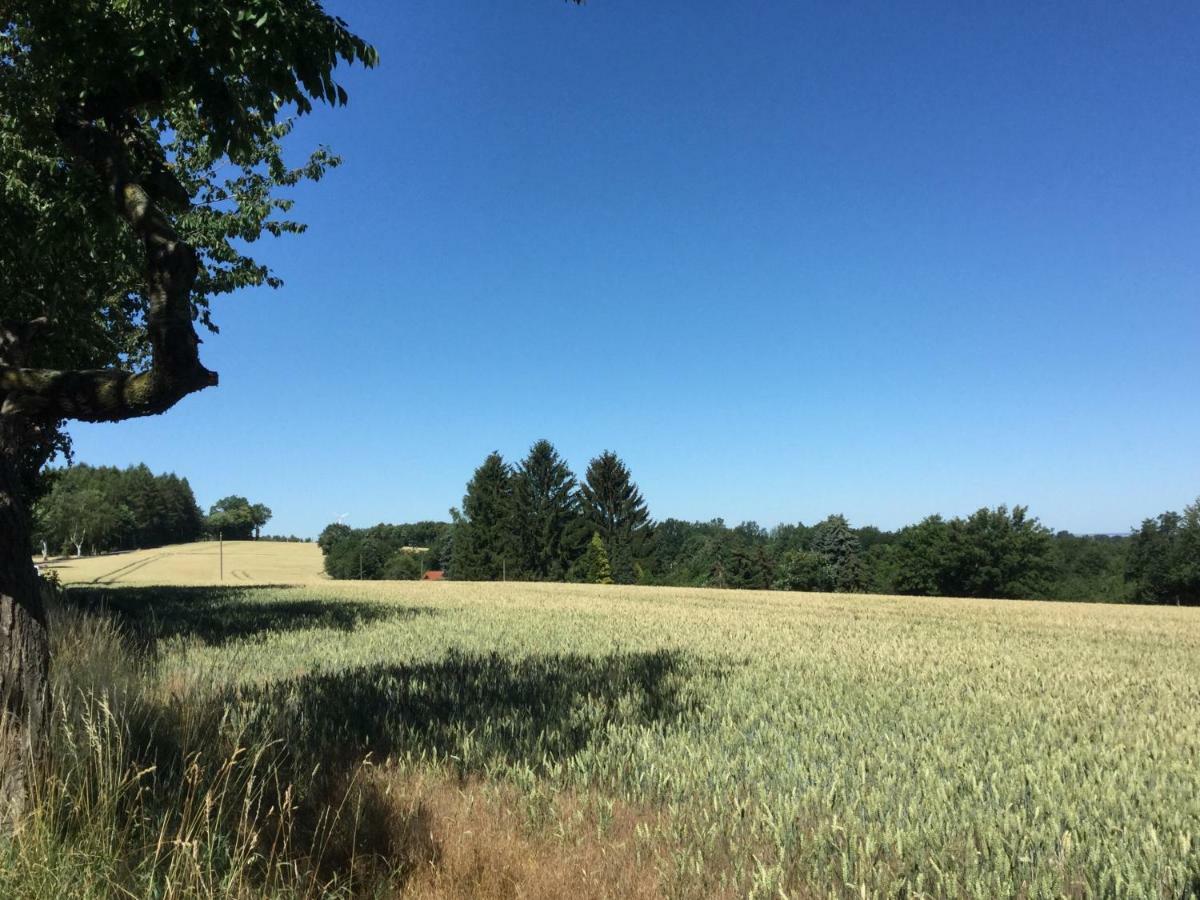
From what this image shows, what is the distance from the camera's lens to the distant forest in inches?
2675

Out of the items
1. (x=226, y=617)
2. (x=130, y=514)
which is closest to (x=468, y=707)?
(x=226, y=617)

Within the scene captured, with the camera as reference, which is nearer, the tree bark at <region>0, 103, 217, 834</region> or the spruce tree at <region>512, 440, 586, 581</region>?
the tree bark at <region>0, 103, 217, 834</region>

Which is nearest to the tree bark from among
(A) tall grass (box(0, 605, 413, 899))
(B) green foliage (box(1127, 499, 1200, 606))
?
(A) tall grass (box(0, 605, 413, 899))

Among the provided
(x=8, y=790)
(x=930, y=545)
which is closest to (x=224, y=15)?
(x=8, y=790)

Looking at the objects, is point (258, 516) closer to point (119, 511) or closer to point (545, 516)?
point (119, 511)

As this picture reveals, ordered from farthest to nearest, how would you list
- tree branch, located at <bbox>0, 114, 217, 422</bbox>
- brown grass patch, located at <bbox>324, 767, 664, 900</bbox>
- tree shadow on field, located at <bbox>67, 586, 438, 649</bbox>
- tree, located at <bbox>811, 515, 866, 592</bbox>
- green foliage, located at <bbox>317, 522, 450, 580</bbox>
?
green foliage, located at <bbox>317, 522, 450, 580</bbox>, tree, located at <bbox>811, 515, 866, 592</bbox>, tree shadow on field, located at <bbox>67, 586, 438, 649</bbox>, tree branch, located at <bbox>0, 114, 217, 422</bbox>, brown grass patch, located at <bbox>324, 767, 664, 900</bbox>

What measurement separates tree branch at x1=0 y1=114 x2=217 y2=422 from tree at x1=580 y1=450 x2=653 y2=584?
7188 centimetres

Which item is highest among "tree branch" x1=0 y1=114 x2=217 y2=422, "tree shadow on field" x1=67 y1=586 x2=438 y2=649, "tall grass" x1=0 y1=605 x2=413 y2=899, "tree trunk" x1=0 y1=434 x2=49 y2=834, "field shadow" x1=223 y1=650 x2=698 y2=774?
"tree branch" x1=0 y1=114 x2=217 y2=422

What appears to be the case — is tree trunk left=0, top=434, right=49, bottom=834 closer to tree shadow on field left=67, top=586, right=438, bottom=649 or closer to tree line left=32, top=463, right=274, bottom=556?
tree shadow on field left=67, top=586, right=438, bottom=649

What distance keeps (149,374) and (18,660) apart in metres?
1.54

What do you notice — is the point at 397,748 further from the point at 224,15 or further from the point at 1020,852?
the point at 224,15

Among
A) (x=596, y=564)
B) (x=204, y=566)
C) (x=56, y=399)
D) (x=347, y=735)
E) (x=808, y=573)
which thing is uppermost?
(x=56, y=399)

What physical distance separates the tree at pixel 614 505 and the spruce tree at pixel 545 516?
2.17m

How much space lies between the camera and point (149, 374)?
141 inches
